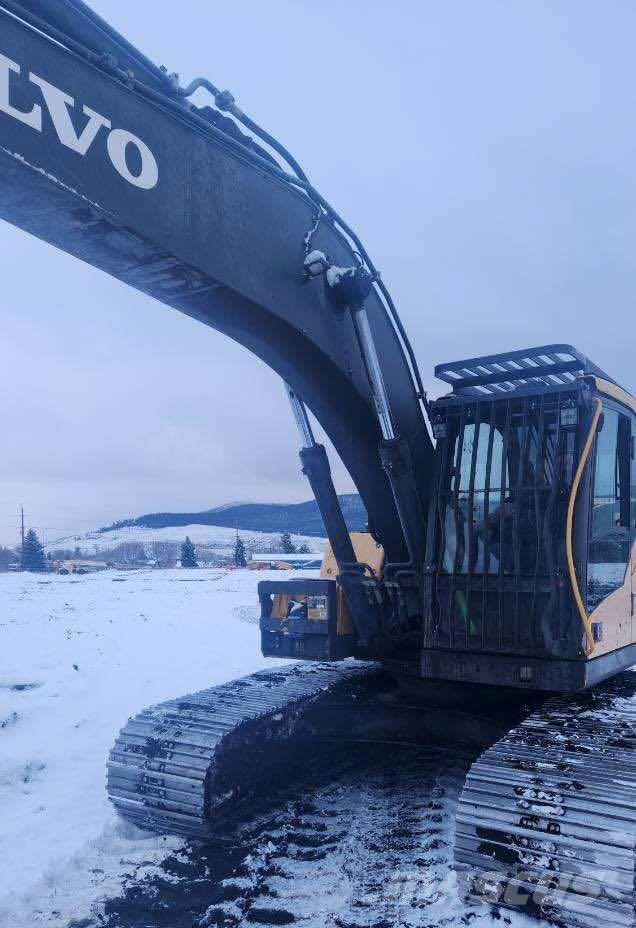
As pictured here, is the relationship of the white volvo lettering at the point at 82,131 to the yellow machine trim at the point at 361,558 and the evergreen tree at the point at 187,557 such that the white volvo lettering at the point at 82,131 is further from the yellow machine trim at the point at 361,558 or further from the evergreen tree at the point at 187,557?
→ the evergreen tree at the point at 187,557

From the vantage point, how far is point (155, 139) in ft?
11.5

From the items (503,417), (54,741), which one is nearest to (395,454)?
(503,417)

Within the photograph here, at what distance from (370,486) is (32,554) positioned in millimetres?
59834

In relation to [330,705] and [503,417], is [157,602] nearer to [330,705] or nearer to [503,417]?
[330,705]

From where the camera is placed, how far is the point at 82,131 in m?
3.16

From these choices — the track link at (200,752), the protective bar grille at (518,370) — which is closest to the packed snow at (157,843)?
the track link at (200,752)

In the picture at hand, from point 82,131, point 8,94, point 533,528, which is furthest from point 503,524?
point 8,94

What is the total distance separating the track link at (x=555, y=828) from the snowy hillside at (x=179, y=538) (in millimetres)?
74195

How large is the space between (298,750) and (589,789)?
9.25ft

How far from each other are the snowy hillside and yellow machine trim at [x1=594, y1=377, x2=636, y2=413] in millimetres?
72932

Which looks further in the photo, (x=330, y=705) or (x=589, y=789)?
(x=330, y=705)

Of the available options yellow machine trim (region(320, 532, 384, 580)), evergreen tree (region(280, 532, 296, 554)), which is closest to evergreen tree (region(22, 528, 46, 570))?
evergreen tree (region(280, 532, 296, 554))

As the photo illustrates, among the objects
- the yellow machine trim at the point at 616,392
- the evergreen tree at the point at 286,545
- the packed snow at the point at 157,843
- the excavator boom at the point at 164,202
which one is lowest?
the packed snow at the point at 157,843

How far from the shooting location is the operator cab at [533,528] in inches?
184
